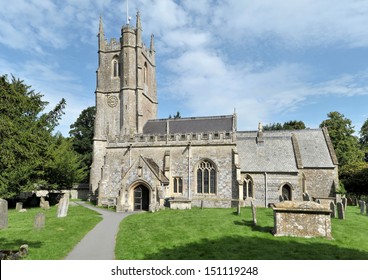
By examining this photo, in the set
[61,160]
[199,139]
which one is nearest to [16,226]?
[61,160]

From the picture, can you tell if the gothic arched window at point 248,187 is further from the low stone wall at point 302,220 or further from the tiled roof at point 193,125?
the low stone wall at point 302,220

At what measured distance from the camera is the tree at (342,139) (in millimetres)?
40156

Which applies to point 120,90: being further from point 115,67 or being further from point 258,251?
point 258,251

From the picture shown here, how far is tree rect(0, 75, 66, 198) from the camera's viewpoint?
11352 millimetres

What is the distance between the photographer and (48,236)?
41.5 ft

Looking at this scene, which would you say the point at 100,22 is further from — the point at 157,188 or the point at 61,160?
the point at 157,188

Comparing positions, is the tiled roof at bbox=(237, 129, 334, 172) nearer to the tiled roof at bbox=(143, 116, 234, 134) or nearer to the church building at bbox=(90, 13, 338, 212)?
the church building at bbox=(90, 13, 338, 212)

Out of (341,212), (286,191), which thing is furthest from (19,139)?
(286,191)

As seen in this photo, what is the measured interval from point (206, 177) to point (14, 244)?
1705 centimetres

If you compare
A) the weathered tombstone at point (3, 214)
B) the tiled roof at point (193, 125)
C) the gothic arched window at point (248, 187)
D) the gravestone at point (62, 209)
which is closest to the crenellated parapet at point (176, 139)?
the tiled roof at point (193, 125)

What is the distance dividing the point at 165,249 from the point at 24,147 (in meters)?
7.96

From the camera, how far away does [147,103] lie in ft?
115

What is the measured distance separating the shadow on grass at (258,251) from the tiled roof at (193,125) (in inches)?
684

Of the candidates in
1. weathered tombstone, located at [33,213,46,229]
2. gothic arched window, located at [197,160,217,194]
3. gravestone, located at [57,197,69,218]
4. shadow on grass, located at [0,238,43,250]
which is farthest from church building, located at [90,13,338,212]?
shadow on grass, located at [0,238,43,250]
